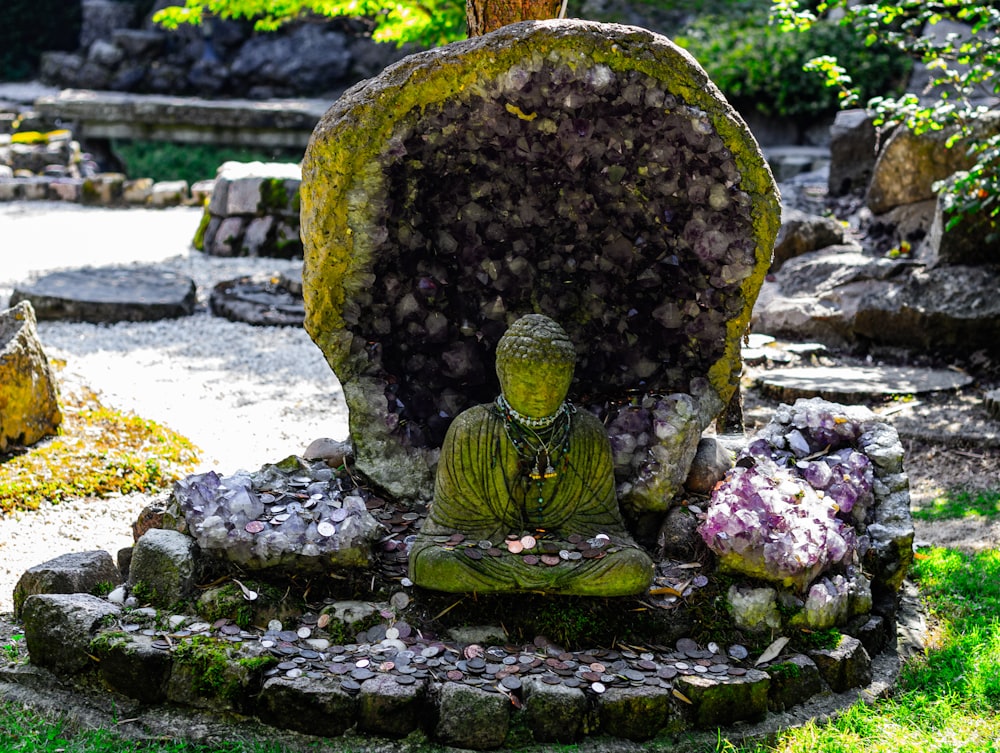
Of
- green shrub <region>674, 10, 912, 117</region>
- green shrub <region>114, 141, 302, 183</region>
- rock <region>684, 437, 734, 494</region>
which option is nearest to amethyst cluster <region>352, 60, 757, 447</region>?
rock <region>684, 437, 734, 494</region>

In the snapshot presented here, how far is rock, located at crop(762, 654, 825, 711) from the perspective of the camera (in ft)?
12.7

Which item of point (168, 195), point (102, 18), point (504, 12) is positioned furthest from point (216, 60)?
point (504, 12)

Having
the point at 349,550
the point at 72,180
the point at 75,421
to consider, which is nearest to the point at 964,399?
the point at 349,550

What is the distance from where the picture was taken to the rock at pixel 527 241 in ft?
14.5

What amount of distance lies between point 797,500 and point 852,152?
372 inches

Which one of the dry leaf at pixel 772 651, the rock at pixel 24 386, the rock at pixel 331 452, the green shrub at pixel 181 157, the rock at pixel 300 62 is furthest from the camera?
the rock at pixel 300 62

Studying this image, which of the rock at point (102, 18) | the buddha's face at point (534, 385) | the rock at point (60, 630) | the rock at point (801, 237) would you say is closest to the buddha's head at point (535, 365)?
the buddha's face at point (534, 385)

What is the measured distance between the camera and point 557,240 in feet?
17.0

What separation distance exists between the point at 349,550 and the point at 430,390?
118cm

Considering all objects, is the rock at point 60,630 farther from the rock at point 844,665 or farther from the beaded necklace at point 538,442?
the rock at point 844,665

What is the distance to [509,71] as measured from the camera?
14.5 feet

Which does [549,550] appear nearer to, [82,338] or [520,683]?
[520,683]

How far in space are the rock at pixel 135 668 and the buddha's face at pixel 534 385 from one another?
63.0 inches

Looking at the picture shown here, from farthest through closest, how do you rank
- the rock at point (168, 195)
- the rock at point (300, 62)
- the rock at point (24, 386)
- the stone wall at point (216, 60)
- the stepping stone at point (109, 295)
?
the rock at point (300, 62), the stone wall at point (216, 60), the rock at point (168, 195), the stepping stone at point (109, 295), the rock at point (24, 386)
